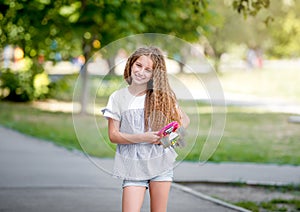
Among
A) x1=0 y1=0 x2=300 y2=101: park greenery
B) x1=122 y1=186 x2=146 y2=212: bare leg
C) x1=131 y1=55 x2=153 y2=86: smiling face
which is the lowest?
x1=122 y1=186 x2=146 y2=212: bare leg

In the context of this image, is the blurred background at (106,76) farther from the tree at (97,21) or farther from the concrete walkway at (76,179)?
the concrete walkway at (76,179)

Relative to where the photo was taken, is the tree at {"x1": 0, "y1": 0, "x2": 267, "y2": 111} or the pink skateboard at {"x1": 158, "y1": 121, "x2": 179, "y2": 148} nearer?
the pink skateboard at {"x1": 158, "y1": 121, "x2": 179, "y2": 148}

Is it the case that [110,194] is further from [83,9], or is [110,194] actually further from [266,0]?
[83,9]

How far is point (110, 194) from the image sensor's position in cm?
973

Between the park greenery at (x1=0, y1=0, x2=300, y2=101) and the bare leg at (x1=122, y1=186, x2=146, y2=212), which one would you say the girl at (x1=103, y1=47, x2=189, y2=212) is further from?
the park greenery at (x1=0, y1=0, x2=300, y2=101)

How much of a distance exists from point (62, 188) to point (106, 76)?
4.46 meters

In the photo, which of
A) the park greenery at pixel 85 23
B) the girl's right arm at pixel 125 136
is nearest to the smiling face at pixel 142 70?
the girl's right arm at pixel 125 136

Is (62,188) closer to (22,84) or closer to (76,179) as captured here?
(76,179)

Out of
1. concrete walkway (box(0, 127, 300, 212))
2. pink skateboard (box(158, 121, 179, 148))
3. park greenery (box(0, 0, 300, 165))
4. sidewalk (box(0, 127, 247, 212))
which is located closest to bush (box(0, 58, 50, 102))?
park greenery (box(0, 0, 300, 165))

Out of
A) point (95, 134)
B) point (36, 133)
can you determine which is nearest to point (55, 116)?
point (36, 133)

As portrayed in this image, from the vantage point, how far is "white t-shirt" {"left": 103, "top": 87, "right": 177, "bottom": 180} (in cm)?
531

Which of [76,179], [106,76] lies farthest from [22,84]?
[106,76]

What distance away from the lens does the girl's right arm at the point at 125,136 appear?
5223 mm

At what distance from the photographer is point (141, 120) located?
5.32 metres
